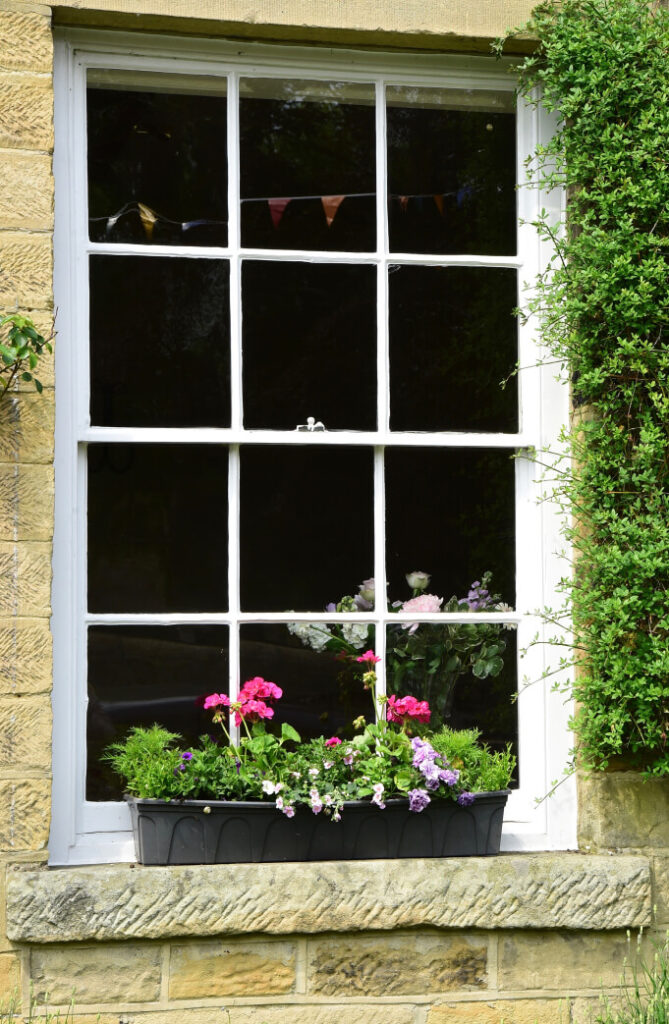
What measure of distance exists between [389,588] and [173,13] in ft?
5.74

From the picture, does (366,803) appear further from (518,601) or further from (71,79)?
(71,79)

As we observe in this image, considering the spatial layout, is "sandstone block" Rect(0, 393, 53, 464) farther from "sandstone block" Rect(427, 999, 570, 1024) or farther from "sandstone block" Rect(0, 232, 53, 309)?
"sandstone block" Rect(427, 999, 570, 1024)

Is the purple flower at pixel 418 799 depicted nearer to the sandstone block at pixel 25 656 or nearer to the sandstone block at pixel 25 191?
the sandstone block at pixel 25 656

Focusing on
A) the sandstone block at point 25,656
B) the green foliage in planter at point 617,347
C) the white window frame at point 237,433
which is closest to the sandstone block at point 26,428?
the white window frame at point 237,433

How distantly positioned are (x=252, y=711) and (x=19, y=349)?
3.88 feet

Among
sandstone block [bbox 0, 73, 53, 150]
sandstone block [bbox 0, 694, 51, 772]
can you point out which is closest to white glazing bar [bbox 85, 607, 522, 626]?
sandstone block [bbox 0, 694, 51, 772]

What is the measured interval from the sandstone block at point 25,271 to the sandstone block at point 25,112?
0.25m

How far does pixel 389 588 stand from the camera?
3.76 m

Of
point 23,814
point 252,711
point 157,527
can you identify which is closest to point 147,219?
point 157,527

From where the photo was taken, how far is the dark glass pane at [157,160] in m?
3.66

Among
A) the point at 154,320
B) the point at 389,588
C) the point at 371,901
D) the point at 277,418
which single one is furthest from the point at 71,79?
the point at 371,901

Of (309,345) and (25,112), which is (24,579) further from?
(25,112)

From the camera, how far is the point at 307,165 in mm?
3777

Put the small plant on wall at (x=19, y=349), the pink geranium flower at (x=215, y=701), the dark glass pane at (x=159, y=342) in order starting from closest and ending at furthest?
the small plant on wall at (x=19, y=349) → the pink geranium flower at (x=215, y=701) → the dark glass pane at (x=159, y=342)
